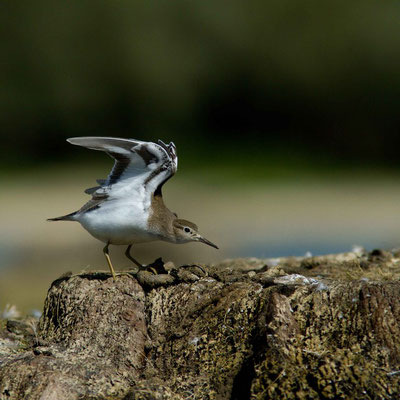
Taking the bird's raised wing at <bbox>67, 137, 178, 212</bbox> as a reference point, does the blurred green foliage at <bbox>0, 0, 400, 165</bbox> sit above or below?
above

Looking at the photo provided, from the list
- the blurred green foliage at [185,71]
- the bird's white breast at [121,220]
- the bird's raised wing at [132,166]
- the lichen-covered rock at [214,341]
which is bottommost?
the lichen-covered rock at [214,341]

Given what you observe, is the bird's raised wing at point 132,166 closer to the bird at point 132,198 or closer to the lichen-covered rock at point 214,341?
the bird at point 132,198

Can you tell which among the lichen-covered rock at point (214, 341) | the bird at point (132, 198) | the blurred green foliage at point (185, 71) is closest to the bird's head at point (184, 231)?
the bird at point (132, 198)

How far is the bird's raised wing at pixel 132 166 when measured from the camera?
7211 millimetres

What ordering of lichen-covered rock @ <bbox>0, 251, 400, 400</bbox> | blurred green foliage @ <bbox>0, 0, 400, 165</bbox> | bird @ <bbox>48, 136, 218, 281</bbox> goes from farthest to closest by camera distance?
blurred green foliage @ <bbox>0, 0, 400, 165</bbox> < bird @ <bbox>48, 136, 218, 281</bbox> < lichen-covered rock @ <bbox>0, 251, 400, 400</bbox>

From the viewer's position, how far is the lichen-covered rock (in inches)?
220

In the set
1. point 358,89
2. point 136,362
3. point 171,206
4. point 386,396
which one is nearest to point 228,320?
point 136,362

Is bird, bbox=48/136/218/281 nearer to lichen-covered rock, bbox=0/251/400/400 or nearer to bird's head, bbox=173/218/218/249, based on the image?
bird's head, bbox=173/218/218/249

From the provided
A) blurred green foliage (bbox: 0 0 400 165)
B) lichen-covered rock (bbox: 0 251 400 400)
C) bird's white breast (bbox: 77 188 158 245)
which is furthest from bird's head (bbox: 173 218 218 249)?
blurred green foliage (bbox: 0 0 400 165)

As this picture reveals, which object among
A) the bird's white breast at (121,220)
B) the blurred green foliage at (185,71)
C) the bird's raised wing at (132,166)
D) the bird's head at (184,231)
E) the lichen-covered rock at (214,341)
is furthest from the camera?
the blurred green foliage at (185,71)

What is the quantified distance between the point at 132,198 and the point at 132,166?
350mm

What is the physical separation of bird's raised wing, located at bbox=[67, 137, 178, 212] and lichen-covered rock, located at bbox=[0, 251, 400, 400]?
98 centimetres

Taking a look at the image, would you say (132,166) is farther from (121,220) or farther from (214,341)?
(214,341)

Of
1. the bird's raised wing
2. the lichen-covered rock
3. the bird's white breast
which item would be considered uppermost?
the bird's raised wing
